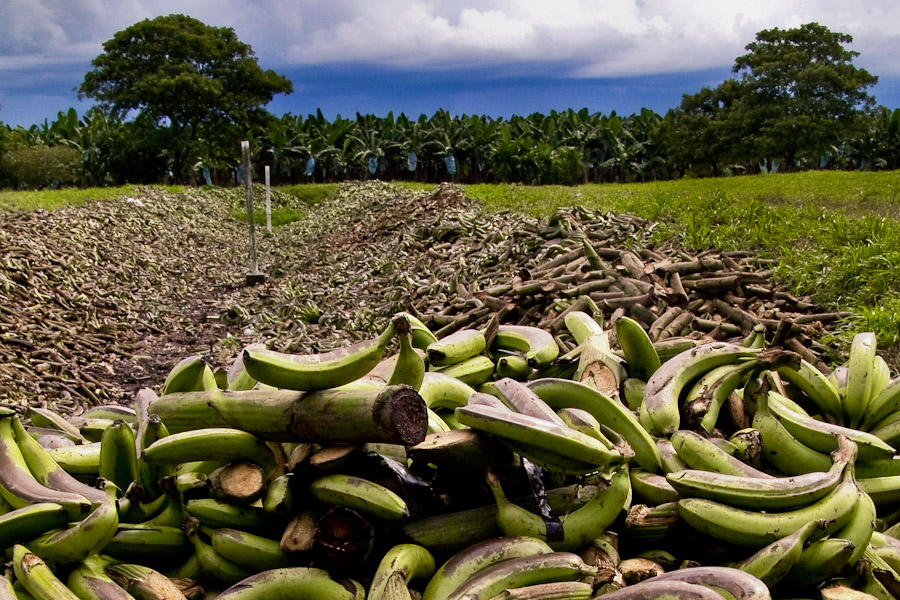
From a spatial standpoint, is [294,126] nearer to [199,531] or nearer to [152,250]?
[152,250]

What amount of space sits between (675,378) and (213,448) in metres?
1.57

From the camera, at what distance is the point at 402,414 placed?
1630 mm

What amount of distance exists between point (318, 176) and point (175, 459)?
3328 cm

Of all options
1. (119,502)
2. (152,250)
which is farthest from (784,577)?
(152,250)

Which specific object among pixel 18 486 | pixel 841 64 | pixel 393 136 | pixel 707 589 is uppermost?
pixel 841 64

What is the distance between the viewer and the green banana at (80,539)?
162cm

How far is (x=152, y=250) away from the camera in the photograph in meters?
12.9

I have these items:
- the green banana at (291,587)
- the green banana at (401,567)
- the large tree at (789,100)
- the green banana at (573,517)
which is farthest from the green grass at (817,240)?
the large tree at (789,100)

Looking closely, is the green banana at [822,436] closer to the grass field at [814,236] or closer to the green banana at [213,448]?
the green banana at [213,448]

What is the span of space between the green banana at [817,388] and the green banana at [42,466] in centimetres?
241

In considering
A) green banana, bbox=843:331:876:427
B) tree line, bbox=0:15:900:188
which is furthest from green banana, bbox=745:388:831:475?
tree line, bbox=0:15:900:188

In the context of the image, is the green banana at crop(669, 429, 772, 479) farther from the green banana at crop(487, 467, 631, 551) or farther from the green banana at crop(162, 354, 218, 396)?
the green banana at crop(162, 354, 218, 396)

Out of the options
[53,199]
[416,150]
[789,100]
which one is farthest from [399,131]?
[53,199]

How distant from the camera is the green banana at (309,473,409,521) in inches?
64.9
